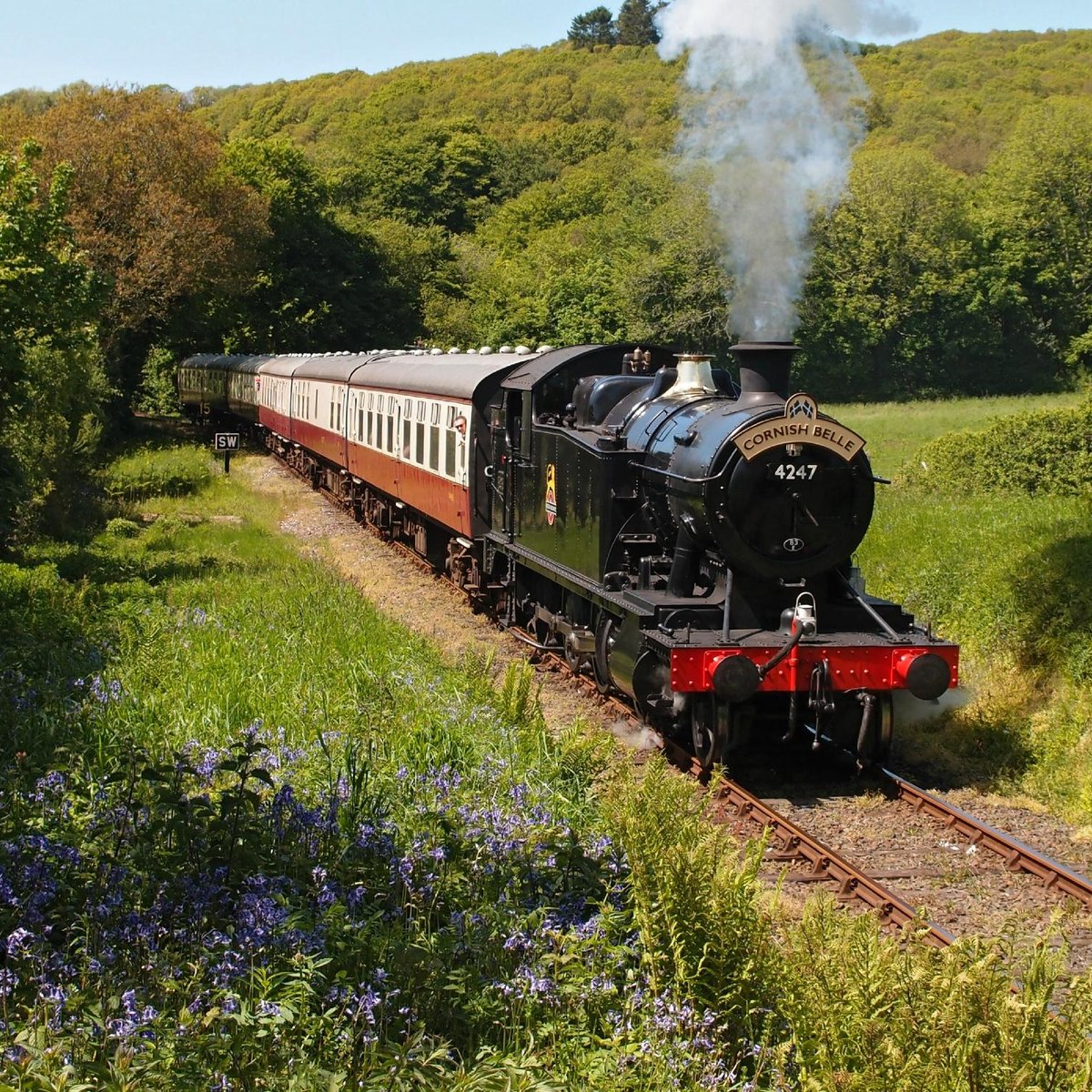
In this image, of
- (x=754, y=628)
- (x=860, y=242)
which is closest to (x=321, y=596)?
(x=754, y=628)

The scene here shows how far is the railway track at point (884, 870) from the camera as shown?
7.23 meters

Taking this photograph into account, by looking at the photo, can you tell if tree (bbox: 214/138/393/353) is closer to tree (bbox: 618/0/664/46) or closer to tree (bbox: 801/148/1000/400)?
Answer: tree (bbox: 801/148/1000/400)

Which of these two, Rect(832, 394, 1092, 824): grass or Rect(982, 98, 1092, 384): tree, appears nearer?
Rect(832, 394, 1092, 824): grass

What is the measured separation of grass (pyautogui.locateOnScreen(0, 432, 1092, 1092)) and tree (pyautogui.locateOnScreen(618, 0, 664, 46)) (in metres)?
140

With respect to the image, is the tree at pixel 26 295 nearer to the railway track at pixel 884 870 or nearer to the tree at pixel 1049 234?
the railway track at pixel 884 870

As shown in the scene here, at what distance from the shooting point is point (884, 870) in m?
→ 7.86

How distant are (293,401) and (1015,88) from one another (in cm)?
7754

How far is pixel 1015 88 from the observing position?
90.8m

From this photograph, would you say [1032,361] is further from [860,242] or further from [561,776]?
[561,776]

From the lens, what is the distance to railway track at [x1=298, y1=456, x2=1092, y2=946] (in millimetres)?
7230

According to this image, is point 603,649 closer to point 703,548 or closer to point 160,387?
point 703,548

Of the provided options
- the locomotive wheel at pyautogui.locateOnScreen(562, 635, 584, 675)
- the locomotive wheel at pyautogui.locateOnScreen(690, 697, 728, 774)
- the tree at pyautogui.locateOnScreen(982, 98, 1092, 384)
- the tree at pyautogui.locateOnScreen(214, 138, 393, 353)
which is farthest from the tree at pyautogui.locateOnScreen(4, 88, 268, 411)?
the tree at pyautogui.locateOnScreen(982, 98, 1092, 384)

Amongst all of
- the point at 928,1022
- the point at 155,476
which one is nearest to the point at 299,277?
the point at 155,476

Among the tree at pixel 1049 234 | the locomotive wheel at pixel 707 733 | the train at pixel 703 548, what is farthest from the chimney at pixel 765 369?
the tree at pixel 1049 234
